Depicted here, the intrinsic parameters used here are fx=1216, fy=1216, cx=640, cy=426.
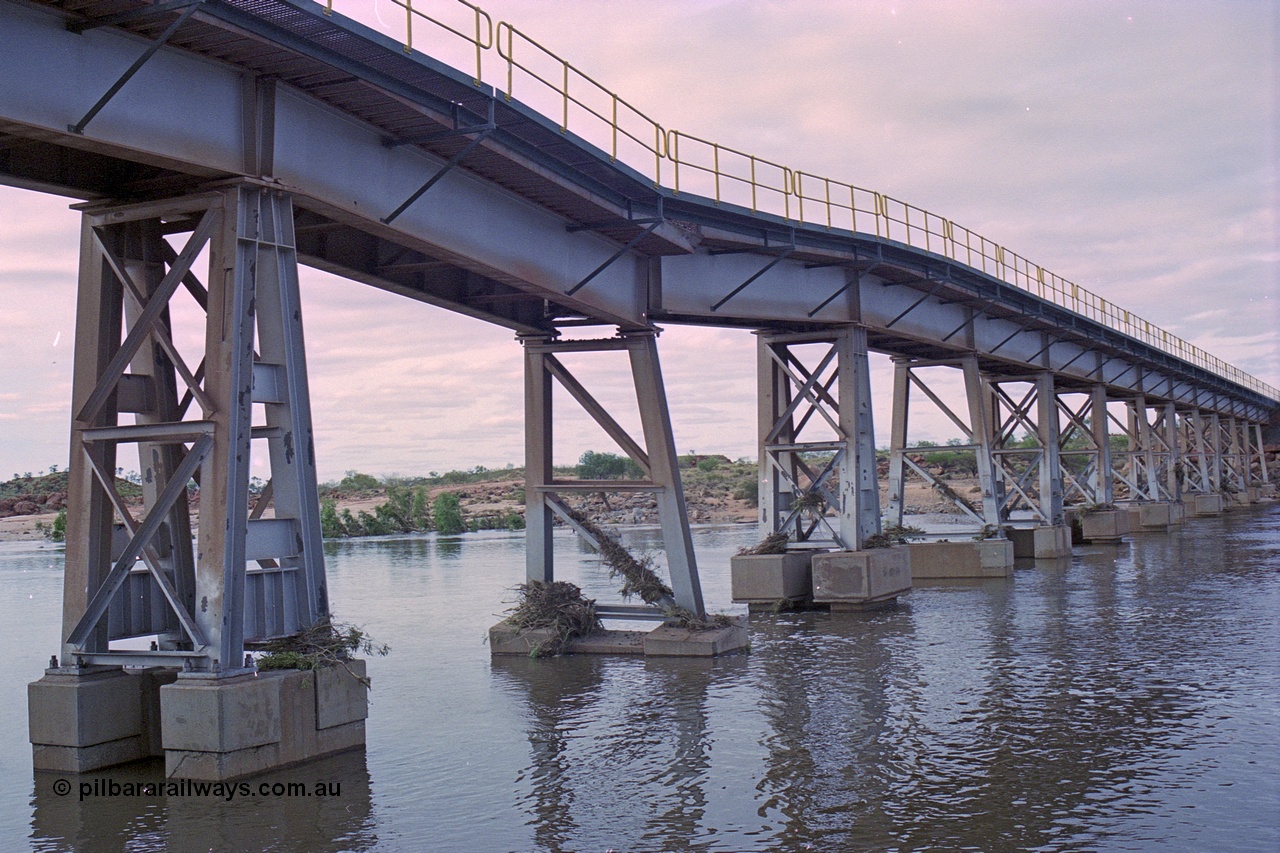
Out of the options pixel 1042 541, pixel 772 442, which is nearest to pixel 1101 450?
pixel 1042 541

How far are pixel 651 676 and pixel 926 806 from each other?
23.1 feet

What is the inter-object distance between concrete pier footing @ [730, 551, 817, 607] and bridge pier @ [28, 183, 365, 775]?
13.0m

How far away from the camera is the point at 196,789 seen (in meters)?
10.1

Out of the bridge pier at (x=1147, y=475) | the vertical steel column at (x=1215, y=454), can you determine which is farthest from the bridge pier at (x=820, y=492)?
the vertical steel column at (x=1215, y=454)

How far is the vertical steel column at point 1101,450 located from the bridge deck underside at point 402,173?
21324 millimetres

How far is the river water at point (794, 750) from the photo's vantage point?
357 inches

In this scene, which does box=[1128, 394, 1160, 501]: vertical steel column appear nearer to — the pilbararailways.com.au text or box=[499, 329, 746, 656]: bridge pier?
box=[499, 329, 746, 656]: bridge pier

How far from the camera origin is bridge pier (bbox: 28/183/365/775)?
10.6 metres

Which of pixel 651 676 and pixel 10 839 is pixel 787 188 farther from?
pixel 10 839

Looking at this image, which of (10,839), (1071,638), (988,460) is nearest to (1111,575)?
(988,460)

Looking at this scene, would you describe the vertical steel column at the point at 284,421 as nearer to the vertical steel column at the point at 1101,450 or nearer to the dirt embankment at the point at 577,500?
the vertical steel column at the point at 1101,450

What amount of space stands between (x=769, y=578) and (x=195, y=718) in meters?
14.9

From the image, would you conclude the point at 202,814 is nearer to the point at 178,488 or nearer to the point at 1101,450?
the point at 178,488

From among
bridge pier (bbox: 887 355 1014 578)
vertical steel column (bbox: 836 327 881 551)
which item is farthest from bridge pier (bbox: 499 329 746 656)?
bridge pier (bbox: 887 355 1014 578)
